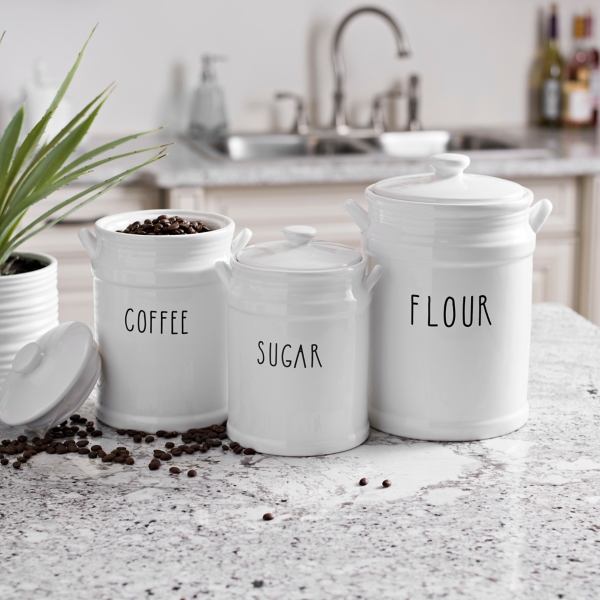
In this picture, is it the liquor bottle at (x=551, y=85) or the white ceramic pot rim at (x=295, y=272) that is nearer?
the white ceramic pot rim at (x=295, y=272)

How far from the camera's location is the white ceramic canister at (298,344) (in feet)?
3.07

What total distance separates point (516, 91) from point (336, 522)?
8.55 feet

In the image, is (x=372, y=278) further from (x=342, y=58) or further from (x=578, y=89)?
(x=578, y=89)

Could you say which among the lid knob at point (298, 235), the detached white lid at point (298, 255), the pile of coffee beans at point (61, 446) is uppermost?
the lid knob at point (298, 235)

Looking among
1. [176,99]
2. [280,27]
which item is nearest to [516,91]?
[280,27]

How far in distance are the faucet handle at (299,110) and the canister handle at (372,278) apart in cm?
202

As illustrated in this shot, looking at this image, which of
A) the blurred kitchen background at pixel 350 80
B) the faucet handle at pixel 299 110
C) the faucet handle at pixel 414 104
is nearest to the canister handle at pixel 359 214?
the blurred kitchen background at pixel 350 80

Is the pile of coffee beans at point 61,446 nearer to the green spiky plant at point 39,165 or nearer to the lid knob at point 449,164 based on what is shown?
the green spiky plant at point 39,165

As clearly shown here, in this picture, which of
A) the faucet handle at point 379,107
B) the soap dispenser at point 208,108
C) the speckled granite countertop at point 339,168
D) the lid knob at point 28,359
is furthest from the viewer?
the faucet handle at point 379,107

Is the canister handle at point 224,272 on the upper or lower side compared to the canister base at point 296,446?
upper

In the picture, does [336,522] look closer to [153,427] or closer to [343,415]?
[343,415]

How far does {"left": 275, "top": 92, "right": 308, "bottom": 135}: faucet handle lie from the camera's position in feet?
9.55

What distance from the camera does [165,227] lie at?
3.39 ft

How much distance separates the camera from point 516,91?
10.3 feet
